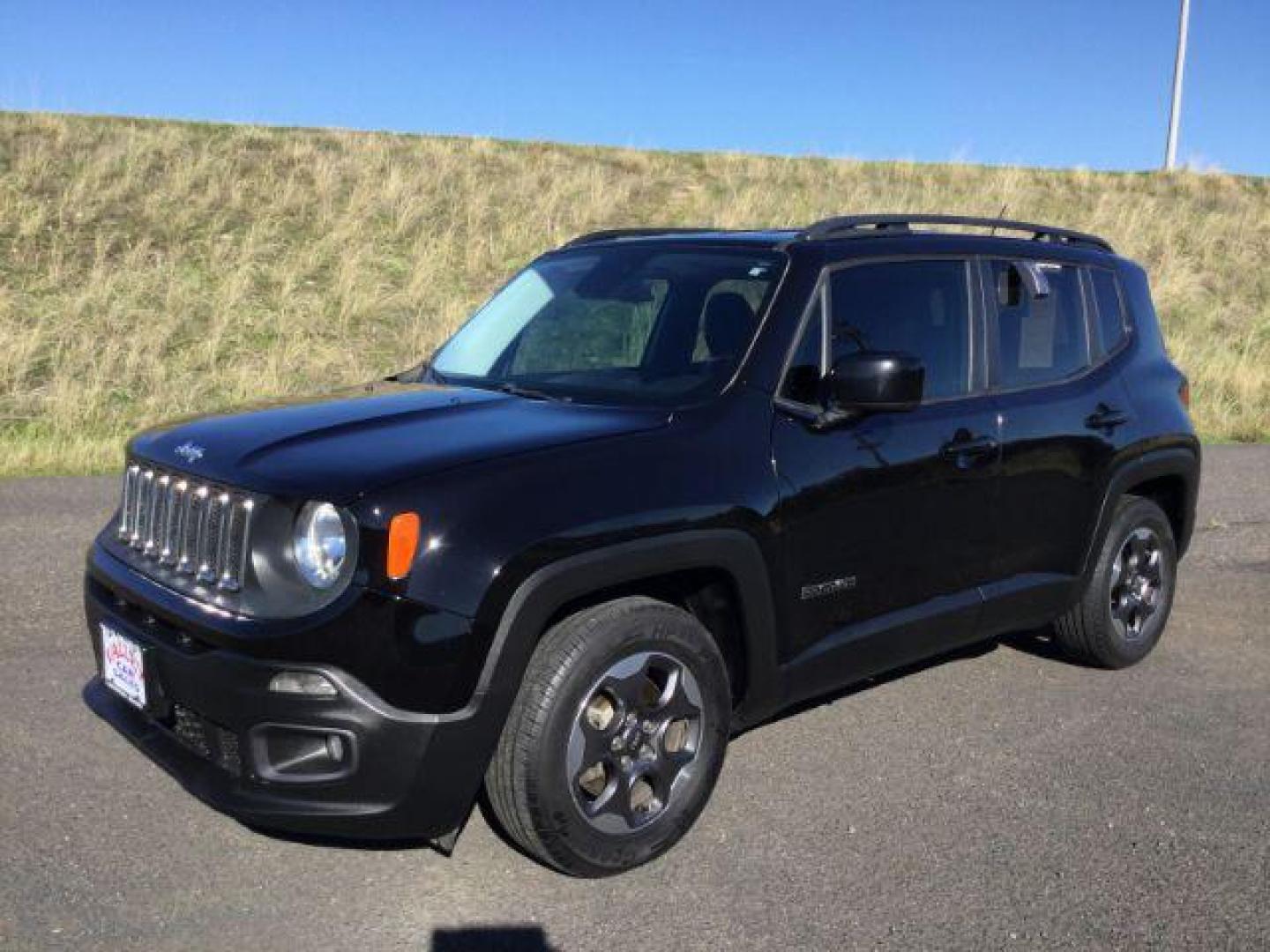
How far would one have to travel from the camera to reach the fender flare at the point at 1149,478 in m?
5.05

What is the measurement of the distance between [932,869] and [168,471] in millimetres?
2497

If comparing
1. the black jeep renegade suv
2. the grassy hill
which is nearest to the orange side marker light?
the black jeep renegade suv

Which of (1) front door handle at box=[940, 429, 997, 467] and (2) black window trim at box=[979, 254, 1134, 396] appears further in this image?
(2) black window trim at box=[979, 254, 1134, 396]

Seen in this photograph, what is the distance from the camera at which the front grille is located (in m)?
3.16

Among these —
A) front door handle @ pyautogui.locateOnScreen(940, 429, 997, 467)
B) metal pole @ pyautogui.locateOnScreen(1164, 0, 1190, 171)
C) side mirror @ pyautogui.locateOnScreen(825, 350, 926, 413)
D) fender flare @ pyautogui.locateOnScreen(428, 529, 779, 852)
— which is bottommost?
fender flare @ pyautogui.locateOnScreen(428, 529, 779, 852)

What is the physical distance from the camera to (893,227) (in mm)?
4762

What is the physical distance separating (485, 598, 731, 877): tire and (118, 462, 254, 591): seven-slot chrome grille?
85 centimetres

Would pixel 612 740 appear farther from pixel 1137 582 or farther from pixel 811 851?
pixel 1137 582

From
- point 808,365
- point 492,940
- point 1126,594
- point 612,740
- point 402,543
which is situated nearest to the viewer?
point 402,543

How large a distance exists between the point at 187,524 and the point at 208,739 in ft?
2.01

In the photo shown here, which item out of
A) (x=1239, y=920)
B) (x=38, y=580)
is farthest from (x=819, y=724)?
(x=38, y=580)

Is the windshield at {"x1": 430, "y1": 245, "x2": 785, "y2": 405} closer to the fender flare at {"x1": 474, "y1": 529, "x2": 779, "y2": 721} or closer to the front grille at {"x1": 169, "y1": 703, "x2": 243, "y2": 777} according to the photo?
the fender flare at {"x1": 474, "y1": 529, "x2": 779, "y2": 721}

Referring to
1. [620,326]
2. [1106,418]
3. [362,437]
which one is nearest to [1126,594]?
[1106,418]

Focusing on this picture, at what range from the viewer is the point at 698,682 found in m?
3.59
